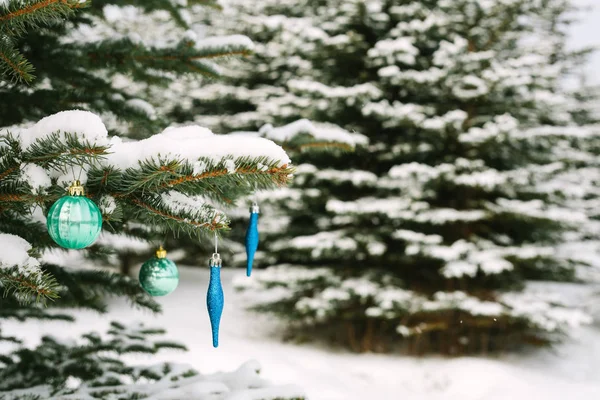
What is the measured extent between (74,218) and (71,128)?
19 centimetres

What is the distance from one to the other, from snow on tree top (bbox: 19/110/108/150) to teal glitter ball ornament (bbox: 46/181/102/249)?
0.12 meters

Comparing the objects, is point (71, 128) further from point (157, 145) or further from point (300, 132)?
point (300, 132)

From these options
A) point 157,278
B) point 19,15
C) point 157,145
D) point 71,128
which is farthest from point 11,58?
point 157,278

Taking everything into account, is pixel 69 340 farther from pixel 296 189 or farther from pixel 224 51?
pixel 296 189

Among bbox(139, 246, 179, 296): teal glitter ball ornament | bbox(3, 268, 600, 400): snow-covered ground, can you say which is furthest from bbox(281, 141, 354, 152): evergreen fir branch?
bbox(3, 268, 600, 400): snow-covered ground

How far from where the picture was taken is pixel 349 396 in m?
4.49

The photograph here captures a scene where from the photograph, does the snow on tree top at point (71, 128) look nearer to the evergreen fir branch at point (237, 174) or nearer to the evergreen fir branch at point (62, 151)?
the evergreen fir branch at point (62, 151)

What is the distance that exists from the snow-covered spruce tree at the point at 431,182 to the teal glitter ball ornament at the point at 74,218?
171 inches

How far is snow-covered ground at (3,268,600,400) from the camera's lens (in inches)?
181

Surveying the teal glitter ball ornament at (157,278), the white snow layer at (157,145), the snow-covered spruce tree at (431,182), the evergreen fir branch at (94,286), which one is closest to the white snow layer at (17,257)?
the white snow layer at (157,145)

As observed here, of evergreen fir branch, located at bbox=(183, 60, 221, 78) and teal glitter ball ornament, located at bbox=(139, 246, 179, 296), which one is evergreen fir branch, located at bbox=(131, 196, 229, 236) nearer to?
teal glitter ball ornament, located at bbox=(139, 246, 179, 296)

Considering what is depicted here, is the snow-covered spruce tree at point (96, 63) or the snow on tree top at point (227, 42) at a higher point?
the snow on tree top at point (227, 42)

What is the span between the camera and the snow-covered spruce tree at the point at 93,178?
1114mm

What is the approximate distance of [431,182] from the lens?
5.49 metres
